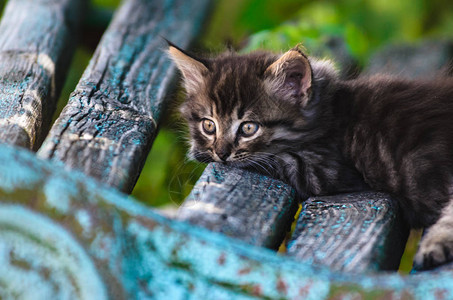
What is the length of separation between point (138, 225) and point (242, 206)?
415 millimetres

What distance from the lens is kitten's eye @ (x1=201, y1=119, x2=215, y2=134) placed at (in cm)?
223

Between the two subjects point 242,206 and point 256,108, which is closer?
point 242,206

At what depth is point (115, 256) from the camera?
1162 mm

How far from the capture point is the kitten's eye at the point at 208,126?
2.23m

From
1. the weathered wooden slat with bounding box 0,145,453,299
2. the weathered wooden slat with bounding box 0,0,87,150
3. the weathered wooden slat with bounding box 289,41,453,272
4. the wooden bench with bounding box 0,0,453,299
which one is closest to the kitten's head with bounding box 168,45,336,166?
the wooden bench with bounding box 0,0,453,299

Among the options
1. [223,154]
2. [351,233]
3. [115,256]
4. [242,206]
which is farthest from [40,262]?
[223,154]

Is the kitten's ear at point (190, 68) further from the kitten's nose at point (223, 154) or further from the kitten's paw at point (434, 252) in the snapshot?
the kitten's paw at point (434, 252)

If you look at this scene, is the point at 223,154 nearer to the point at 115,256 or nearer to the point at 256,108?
the point at 256,108

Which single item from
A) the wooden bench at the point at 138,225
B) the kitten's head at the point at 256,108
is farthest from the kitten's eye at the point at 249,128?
the wooden bench at the point at 138,225

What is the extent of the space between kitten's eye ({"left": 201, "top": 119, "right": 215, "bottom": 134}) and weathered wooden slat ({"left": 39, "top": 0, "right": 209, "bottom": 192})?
7.5 inches

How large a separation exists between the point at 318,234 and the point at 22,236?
779mm

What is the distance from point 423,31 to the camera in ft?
18.7

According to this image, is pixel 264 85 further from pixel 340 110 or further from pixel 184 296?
pixel 184 296

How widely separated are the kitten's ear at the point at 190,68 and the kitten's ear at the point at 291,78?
1.06 ft
